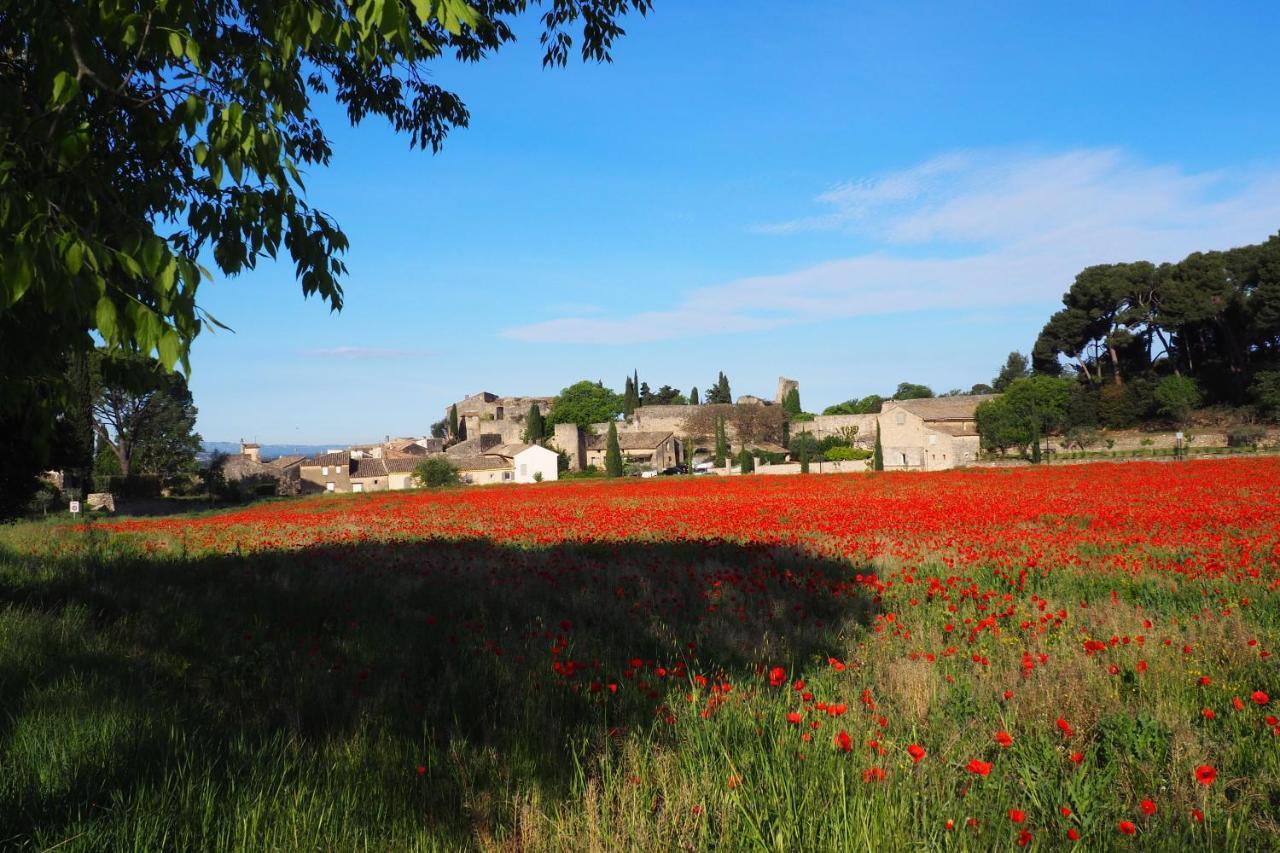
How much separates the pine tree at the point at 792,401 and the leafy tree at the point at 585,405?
25.8 metres

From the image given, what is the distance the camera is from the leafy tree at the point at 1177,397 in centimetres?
5784

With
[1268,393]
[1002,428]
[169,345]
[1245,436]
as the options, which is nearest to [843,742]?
[169,345]

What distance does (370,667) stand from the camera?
5297 mm

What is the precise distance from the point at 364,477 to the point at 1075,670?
74.2 metres

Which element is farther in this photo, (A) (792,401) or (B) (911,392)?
(B) (911,392)

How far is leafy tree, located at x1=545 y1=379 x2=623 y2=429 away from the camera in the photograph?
109m

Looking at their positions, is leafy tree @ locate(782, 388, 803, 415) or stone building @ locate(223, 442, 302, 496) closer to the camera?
stone building @ locate(223, 442, 302, 496)

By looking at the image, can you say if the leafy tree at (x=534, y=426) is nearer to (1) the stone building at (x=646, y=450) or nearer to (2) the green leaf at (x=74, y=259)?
(1) the stone building at (x=646, y=450)

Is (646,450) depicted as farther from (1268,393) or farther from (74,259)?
(74,259)

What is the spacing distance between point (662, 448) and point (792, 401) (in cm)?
3484

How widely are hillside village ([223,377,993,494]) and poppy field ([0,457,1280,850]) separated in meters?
47.8

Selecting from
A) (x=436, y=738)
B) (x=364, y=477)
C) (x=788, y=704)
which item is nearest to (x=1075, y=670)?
(x=788, y=704)

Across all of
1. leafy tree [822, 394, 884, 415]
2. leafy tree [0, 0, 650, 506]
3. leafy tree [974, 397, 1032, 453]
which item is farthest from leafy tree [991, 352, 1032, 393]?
leafy tree [0, 0, 650, 506]

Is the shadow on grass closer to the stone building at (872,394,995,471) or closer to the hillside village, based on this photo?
the hillside village
